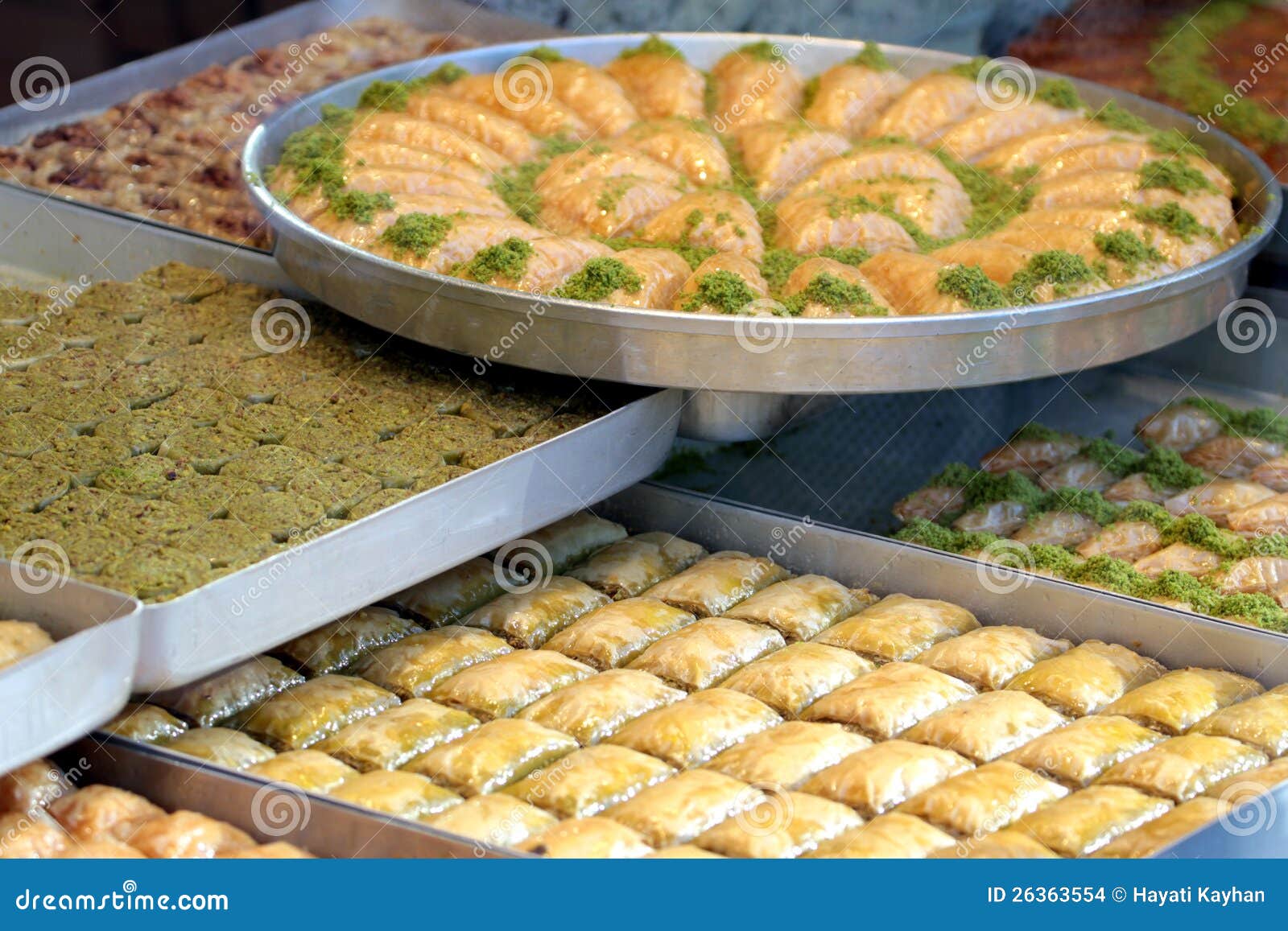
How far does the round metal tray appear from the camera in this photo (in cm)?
395

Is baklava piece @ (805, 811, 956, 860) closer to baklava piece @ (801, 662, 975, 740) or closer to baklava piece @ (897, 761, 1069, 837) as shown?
baklava piece @ (897, 761, 1069, 837)

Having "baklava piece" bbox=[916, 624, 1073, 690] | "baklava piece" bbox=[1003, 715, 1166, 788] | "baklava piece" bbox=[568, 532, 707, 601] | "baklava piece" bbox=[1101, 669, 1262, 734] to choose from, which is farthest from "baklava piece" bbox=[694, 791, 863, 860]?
"baklava piece" bbox=[568, 532, 707, 601]

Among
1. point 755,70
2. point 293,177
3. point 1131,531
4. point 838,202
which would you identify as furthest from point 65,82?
point 1131,531

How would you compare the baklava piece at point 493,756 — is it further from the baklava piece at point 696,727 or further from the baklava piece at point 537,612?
the baklava piece at point 537,612

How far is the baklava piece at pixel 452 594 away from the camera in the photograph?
4.05m

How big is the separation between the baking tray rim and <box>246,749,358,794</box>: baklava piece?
1.29m

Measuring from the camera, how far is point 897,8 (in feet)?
24.3

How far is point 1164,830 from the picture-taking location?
3.06 metres

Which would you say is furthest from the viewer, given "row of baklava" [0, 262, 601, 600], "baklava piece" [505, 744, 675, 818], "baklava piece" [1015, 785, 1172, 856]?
"row of baklava" [0, 262, 601, 600]

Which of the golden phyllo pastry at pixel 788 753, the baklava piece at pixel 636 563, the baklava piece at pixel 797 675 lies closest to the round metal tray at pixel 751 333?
the baklava piece at pixel 636 563

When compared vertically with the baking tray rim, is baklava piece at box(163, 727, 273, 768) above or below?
below

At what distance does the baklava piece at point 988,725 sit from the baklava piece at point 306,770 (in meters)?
1.24

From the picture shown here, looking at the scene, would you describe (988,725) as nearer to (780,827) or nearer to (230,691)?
(780,827)

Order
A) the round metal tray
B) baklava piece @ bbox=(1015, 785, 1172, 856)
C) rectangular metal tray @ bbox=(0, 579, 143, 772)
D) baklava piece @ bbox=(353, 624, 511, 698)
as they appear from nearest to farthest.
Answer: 1. rectangular metal tray @ bbox=(0, 579, 143, 772)
2. baklava piece @ bbox=(1015, 785, 1172, 856)
3. baklava piece @ bbox=(353, 624, 511, 698)
4. the round metal tray
